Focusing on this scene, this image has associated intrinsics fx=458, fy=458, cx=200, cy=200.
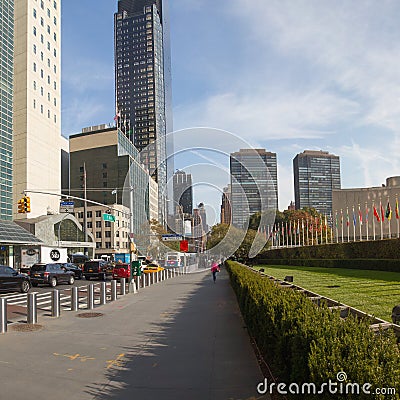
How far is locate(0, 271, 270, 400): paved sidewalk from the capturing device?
6.80 metres

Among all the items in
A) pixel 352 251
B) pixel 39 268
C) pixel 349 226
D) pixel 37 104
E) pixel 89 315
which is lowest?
pixel 89 315

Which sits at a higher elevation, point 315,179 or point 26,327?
point 315,179

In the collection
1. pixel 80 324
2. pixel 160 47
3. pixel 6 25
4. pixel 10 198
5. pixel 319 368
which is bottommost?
pixel 80 324

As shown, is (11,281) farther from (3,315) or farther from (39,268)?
(3,315)

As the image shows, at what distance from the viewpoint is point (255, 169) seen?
52.2 meters

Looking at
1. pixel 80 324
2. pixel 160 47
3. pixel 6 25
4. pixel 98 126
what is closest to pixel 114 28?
pixel 160 47

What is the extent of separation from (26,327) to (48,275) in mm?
18058

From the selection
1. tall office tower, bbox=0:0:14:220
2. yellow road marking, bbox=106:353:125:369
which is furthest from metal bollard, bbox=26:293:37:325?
tall office tower, bbox=0:0:14:220

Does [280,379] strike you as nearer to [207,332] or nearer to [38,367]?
[38,367]

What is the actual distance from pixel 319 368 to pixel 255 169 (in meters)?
48.8

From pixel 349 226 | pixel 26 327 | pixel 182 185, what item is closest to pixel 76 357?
pixel 26 327

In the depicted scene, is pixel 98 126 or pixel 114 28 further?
pixel 114 28

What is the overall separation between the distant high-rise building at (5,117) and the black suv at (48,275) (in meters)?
26.8

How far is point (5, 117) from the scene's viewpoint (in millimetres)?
56406
